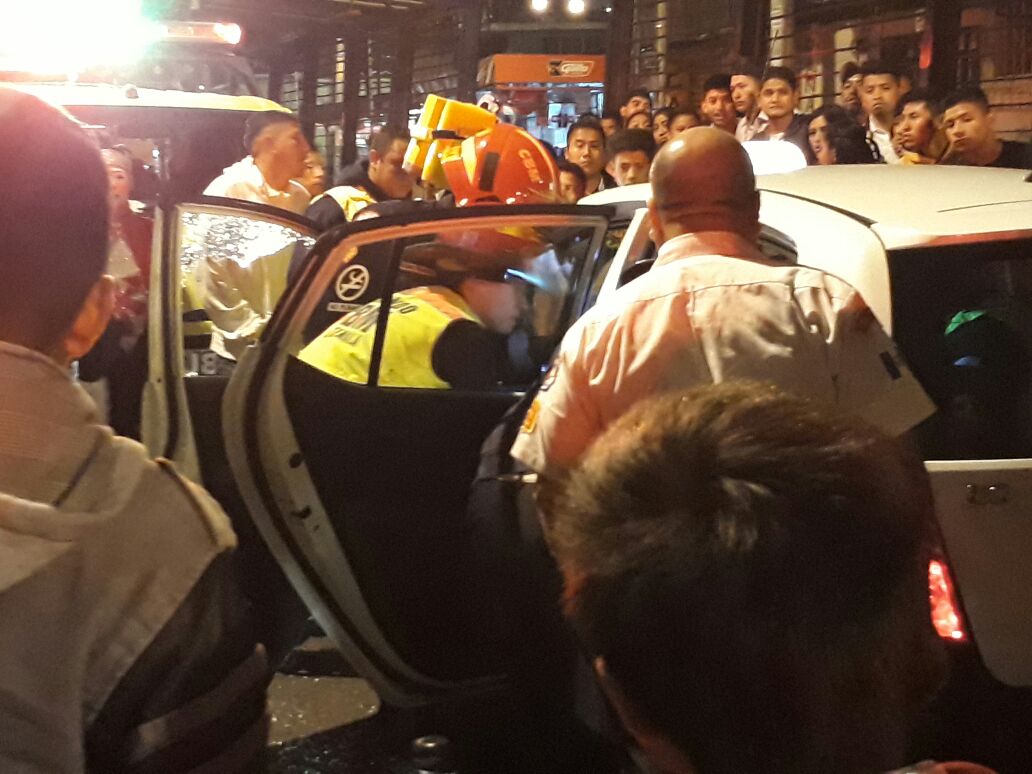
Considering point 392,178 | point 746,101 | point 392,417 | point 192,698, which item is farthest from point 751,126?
point 192,698

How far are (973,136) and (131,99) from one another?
16.1ft

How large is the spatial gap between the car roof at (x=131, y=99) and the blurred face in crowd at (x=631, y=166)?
2116 millimetres

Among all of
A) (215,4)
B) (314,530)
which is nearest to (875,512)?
(314,530)

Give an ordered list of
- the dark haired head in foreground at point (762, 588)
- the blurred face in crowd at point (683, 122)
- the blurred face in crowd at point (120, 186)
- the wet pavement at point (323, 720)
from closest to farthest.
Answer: the dark haired head in foreground at point (762, 588) → the wet pavement at point (323, 720) → the blurred face in crowd at point (120, 186) → the blurred face in crowd at point (683, 122)

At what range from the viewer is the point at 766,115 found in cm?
663

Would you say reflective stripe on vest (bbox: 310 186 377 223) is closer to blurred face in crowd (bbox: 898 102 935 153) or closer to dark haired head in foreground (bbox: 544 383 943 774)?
blurred face in crowd (bbox: 898 102 935 153)

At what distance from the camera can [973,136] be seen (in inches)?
215

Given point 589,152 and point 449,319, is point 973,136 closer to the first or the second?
point 589,152

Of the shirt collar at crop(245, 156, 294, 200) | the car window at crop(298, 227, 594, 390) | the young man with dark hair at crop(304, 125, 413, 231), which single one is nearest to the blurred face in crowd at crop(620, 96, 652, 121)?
the young man with dark hair at crop(304, 125, 413, 231)

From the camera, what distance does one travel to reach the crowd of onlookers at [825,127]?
5516 millimetres

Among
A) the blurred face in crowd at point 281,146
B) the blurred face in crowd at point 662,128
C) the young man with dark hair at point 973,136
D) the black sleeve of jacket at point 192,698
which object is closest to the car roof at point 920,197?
the black sleeve of jacket at point 192,698

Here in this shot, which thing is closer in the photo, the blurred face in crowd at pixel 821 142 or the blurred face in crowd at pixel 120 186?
the blurred face in crowd at pixel 120 186

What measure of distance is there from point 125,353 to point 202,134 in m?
4.57

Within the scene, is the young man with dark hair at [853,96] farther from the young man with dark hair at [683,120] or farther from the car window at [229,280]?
the car window at [229,280]
